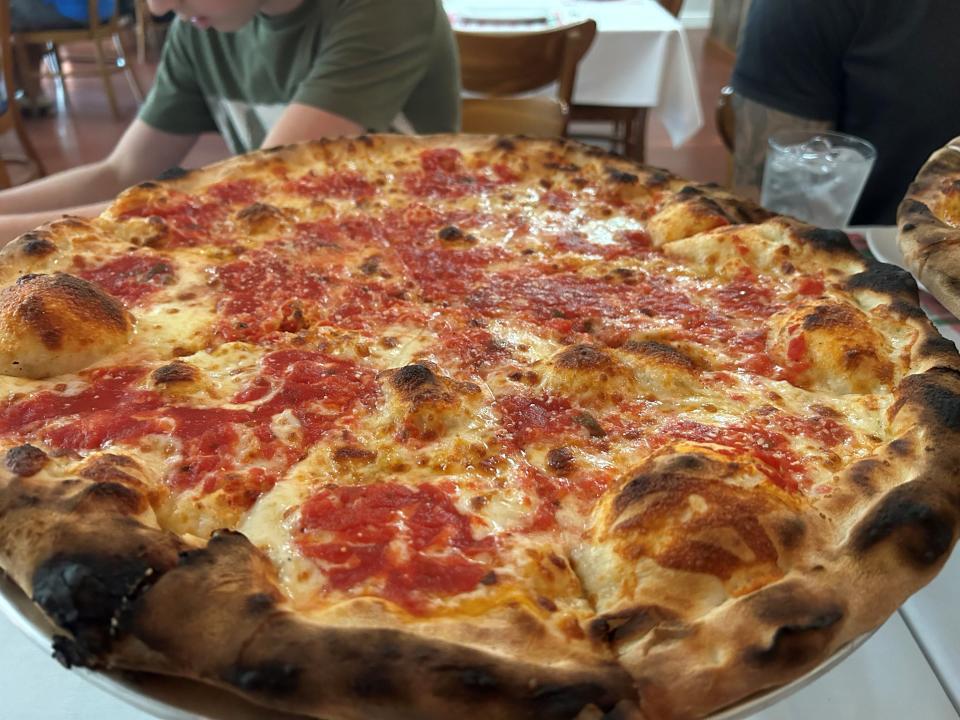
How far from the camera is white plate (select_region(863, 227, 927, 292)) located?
2.16m

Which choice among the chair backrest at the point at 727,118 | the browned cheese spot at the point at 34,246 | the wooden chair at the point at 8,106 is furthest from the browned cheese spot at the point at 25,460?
the wooden chair at the point at 8,106

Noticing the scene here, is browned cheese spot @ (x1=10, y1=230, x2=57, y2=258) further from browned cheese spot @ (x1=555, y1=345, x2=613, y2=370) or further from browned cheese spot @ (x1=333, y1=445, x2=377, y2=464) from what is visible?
browned cheese spot @ (x1=555, y1=345, x2=613, y2=370)

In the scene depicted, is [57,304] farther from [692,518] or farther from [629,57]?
[629,57]

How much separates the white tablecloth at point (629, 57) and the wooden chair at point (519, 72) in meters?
0.47

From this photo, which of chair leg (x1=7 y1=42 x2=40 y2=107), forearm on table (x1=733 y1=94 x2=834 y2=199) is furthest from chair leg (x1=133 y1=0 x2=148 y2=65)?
forearm on table (x1=733 y1=94 x2=834 y2=199)

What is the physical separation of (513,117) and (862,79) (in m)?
1.64

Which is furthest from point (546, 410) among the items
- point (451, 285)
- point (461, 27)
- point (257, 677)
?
point (461, 27)

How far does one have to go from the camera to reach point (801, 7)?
2.89 metres

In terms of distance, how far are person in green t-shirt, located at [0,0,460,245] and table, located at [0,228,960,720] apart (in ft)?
4.40

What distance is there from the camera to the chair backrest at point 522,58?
15.0ft

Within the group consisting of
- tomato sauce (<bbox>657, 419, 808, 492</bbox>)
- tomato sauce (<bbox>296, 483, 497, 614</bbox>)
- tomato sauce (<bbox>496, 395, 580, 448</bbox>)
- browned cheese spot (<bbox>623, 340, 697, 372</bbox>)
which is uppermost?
browned cheese spot (<bbox>623, 340, 697, 372</bbox>)

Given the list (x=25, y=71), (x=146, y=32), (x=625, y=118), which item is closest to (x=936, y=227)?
(x=625, y=118)

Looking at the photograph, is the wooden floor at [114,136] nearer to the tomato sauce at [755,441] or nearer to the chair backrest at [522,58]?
the chair backrest at [522,58]

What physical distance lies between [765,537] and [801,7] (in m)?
2.47
